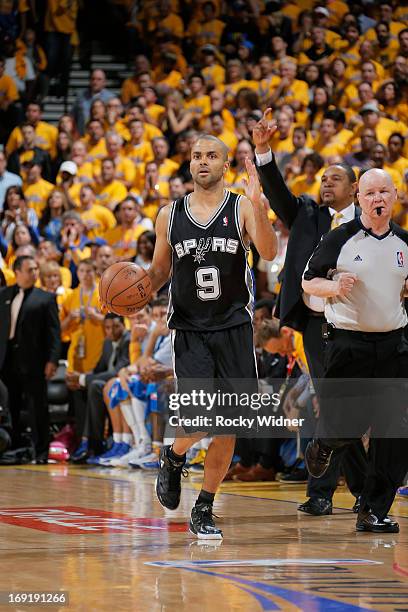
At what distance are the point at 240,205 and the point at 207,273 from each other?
449mm

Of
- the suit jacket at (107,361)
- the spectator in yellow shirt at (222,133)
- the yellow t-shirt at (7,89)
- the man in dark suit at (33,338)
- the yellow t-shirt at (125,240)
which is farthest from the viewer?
the yellow t-shirt at (7,89)

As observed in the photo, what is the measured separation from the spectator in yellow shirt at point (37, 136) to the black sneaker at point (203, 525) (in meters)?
12.1

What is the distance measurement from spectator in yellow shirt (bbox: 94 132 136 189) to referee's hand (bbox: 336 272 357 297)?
10.4 meters

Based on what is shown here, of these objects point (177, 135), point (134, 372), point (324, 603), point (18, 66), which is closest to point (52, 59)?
point (18, 66)

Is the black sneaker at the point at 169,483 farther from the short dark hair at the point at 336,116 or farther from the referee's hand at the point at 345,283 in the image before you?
the short dark hair at the point at 336,116

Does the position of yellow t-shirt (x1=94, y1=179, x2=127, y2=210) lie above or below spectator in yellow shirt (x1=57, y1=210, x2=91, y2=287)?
above

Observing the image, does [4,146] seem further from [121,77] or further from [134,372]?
[134,372]

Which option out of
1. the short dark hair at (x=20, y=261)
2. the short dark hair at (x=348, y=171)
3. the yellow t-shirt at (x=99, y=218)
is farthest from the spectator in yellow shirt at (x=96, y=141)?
the short dark hair at (x=348, y=171)

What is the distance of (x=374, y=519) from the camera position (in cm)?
612

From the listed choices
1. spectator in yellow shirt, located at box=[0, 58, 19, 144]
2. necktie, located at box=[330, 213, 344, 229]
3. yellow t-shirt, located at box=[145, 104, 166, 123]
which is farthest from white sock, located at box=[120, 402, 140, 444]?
spectator in yellow shirt, located at box=[0, 58, 19, 144]

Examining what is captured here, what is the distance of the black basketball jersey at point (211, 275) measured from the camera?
6.13 m

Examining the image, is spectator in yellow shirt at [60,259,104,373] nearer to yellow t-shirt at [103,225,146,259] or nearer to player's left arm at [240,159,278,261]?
yellow t-shirt at [103,225,146,259]

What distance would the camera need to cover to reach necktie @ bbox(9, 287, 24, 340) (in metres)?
12.4

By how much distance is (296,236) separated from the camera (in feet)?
24.9
